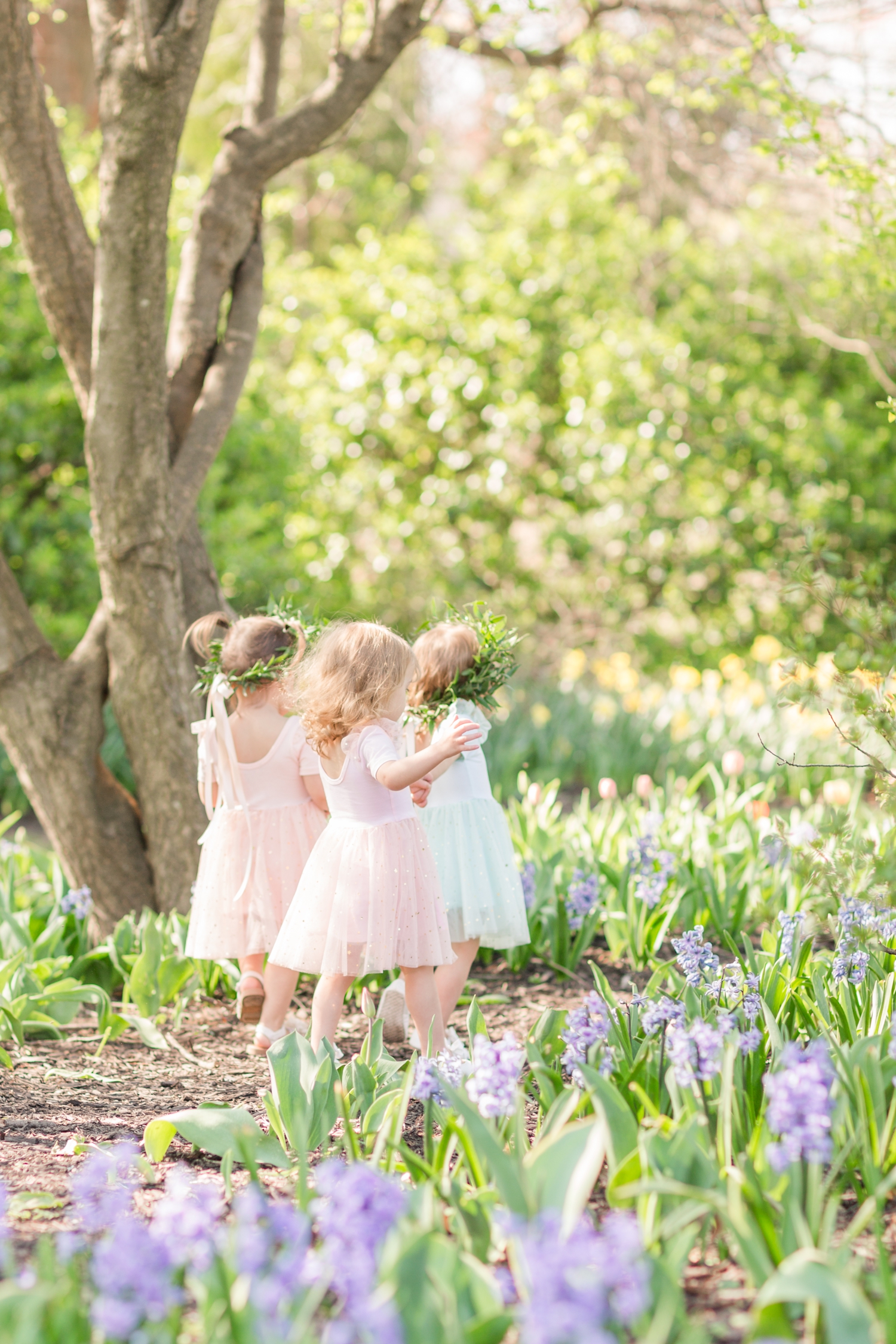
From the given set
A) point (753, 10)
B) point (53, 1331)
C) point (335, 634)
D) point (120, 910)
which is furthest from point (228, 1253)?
point (753, 10)

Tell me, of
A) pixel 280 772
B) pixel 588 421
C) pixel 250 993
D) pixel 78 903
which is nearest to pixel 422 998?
pixel 250 993

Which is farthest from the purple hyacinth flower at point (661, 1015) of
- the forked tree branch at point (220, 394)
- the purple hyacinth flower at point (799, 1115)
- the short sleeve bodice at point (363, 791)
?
the forked tree branch at point (220, 394)

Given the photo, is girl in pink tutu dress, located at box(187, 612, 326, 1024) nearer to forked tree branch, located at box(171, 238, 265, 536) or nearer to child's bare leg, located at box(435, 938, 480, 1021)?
child's bare leg, located at box(435, 938, 480, 1021)

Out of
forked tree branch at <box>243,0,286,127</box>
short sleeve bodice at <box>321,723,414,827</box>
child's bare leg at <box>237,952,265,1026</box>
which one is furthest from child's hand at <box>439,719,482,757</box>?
forked tree branch at <box>243,0,286,127</box>

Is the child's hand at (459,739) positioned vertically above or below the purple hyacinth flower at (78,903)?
above

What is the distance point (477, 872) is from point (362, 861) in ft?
1.39

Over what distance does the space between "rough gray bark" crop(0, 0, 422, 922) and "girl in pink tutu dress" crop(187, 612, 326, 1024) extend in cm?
46

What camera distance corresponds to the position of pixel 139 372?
135 inches

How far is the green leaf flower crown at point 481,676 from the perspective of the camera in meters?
2.91

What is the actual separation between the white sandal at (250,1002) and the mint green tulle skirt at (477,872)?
57cm

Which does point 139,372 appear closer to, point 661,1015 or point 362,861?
point 362,861

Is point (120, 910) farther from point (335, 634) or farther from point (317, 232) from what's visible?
point (317, 232)

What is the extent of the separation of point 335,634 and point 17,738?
1.52 meters

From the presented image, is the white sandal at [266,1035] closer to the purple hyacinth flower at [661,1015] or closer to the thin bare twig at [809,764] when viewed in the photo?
the purple hyacinth flower at [661,1015]
